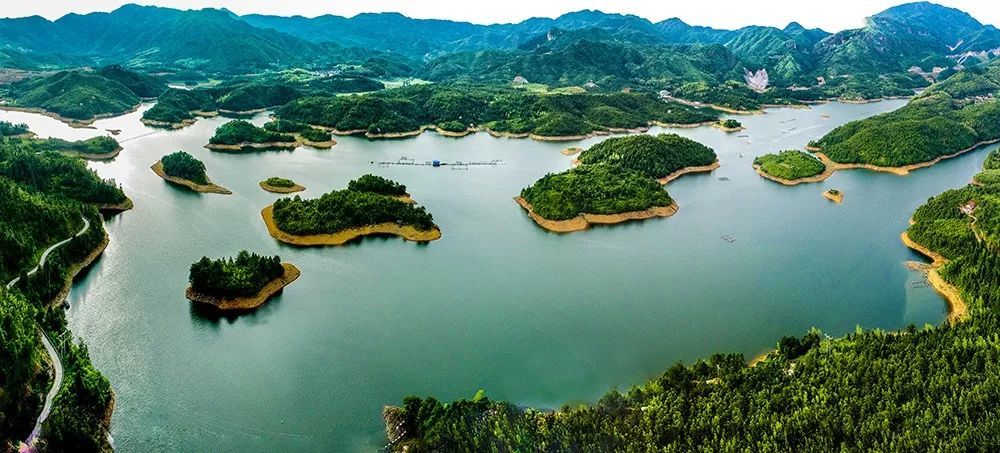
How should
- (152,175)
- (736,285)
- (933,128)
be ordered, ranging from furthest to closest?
(933,128) < (152,175) < (736,285)

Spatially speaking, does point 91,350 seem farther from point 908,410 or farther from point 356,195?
point 908,410

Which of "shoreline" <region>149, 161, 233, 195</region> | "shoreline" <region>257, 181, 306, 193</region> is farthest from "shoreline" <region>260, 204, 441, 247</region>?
"shoreline" <region>149, 161, 233, 195</region>

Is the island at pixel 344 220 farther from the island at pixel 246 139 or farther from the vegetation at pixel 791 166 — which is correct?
the vegetation at pixel 791 166

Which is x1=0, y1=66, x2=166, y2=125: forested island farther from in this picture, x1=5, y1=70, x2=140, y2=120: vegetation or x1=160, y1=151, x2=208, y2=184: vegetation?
x1=160, y1=151, x2=208, y2=184: vegetation

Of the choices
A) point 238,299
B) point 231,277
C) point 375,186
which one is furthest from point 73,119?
point 238,299

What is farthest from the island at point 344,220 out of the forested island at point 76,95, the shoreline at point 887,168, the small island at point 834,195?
the forested island at point 76,95

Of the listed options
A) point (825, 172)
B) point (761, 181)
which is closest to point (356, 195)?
point (761, 181)

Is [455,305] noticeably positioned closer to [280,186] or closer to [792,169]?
[280,186]
